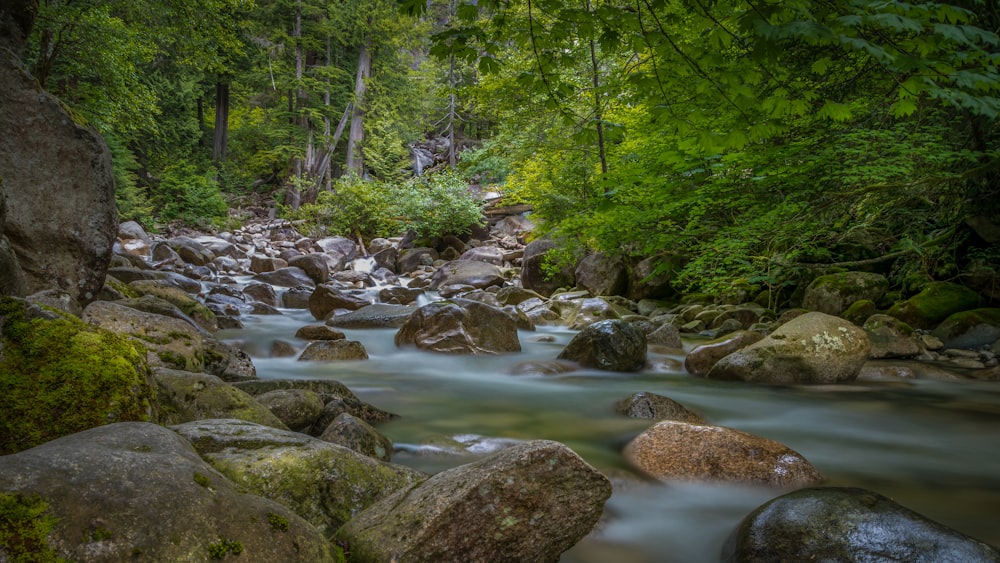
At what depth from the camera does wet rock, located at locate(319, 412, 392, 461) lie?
360 cm

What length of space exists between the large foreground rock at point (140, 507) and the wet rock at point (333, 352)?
5.90 m

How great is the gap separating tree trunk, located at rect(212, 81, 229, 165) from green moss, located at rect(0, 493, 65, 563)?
3061cm

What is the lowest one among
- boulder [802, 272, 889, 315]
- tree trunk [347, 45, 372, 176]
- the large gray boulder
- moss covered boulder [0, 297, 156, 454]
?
moss covered boulder [0, 297, 156, 454]

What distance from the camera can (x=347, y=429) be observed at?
3670mm

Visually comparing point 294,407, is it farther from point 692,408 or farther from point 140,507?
point 692,408

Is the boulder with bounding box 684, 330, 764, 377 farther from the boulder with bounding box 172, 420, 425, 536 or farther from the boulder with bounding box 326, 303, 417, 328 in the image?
the boulder with bounding box 172, 420, 425, 536

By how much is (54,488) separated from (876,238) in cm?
1146

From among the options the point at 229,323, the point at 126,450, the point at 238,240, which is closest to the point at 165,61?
the point at 238,240

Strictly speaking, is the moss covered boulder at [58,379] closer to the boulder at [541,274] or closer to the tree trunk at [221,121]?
the boulder at [541,274]

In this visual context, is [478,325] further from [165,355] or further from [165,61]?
[165,61]

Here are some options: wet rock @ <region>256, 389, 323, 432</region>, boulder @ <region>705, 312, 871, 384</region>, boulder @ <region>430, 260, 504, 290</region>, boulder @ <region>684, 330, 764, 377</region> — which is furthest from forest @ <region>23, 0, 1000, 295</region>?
wet rock @ <region>256, 389, 323, 432</region>

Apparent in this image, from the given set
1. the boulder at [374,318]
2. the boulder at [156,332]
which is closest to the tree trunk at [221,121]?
the boulder at [374,318]

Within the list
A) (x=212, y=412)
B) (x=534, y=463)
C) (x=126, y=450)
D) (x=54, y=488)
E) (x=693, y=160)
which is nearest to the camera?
(x=54, y=488)

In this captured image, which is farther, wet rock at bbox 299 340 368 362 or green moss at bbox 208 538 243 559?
wet rock at bbox 299 340 368 362
